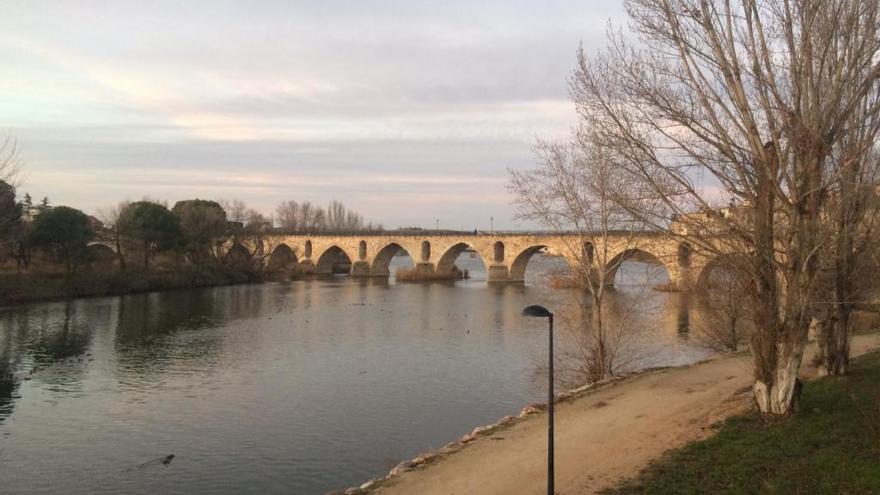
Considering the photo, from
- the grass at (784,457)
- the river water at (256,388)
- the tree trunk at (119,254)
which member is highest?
the tree trunk at (119,254)

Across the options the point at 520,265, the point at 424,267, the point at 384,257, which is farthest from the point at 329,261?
the point at 520,265

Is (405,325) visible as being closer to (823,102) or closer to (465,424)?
(465,424)

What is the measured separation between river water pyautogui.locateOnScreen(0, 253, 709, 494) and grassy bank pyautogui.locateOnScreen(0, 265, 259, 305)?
15.0 feet

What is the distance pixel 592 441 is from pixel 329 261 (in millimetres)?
61054

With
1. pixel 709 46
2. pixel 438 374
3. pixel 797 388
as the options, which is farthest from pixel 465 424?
pixel 709 46

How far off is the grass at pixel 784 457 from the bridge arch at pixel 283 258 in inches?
2191

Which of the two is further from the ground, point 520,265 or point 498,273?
point 520,265

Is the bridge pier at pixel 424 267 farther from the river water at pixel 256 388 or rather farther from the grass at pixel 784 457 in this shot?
the grass at pixel 784 457

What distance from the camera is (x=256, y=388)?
1538 cm

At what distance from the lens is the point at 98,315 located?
28.7 metres

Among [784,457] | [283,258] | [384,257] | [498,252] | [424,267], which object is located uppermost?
[498,252]

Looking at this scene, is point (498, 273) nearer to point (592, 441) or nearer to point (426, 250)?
point (426, 250)

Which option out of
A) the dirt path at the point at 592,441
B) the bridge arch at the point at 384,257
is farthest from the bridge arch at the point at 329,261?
the dirt path at the point at 592,441

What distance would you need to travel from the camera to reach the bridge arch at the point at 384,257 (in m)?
61.0
